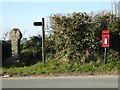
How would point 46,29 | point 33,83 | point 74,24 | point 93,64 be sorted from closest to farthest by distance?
point 33,83, point 93,64, point 74,24, point 46,29

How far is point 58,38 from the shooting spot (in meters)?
17.6

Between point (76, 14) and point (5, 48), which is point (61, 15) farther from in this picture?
point (5, 48)

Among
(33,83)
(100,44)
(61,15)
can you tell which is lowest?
(33,83)

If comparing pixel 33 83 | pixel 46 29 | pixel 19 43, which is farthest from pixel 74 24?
pixel 33 83

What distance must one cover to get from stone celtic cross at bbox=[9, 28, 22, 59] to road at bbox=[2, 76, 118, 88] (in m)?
5.69

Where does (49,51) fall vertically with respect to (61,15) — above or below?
below

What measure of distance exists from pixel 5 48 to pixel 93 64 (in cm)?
577

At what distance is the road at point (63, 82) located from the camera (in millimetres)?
11227

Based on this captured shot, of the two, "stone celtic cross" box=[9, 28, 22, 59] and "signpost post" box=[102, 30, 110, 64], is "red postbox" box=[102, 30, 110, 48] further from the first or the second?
"stone celtic cross" box=[9, 28, 22, 59]

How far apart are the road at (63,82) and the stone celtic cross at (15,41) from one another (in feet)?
18.7

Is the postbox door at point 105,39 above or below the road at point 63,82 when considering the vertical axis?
above

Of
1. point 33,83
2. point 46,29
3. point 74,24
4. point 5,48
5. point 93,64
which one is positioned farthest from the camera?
point 5,48

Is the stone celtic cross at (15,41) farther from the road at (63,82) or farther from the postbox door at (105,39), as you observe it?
the road at (63,82)

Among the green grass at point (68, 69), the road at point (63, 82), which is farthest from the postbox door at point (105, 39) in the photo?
the road at point (63, 82)
